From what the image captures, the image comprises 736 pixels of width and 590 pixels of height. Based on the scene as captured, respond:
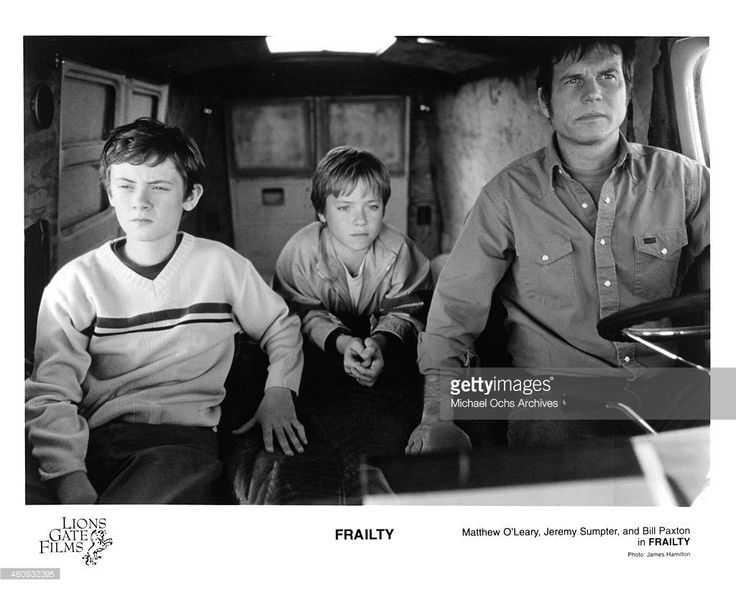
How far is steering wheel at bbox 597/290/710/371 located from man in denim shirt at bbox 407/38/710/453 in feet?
0.10

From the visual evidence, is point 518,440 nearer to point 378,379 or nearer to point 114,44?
point 378,379

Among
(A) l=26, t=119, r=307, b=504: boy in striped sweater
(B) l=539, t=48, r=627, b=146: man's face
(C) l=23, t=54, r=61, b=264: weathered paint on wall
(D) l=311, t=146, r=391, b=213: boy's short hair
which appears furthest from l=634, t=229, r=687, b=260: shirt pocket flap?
(C) l=23, t=54, r=61, b=264: weathered paint on wall

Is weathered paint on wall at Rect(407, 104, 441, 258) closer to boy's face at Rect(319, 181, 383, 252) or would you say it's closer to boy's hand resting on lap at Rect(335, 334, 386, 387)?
boy's face at Rect(319, 181, 383, 252)

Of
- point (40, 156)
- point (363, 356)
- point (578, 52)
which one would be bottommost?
point (363, 356)

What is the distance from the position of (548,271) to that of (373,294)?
43 cm

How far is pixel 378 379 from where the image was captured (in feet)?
6.61

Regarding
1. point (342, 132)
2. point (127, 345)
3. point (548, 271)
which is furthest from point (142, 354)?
point (548, 271)

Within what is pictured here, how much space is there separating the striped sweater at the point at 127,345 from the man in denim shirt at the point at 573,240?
501 mm

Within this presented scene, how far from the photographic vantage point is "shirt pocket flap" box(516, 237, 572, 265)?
6.57ft

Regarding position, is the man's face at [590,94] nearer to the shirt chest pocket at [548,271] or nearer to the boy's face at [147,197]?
the shirt chest pocket at [548,271]
